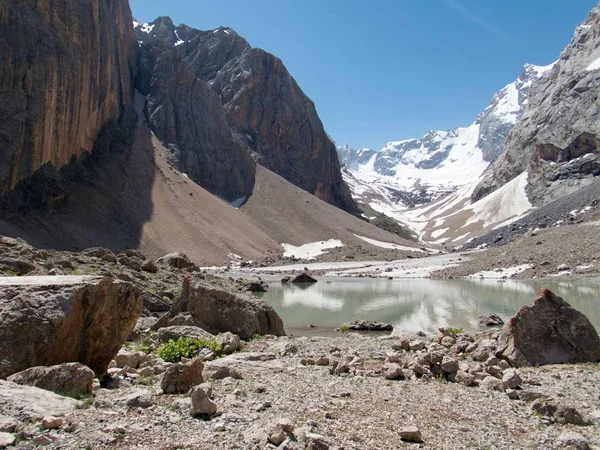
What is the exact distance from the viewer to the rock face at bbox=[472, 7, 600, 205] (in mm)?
108250

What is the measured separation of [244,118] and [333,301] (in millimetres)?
104584

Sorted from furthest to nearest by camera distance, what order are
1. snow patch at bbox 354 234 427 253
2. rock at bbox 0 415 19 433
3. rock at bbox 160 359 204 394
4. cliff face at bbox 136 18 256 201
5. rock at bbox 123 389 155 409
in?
snow patch at bbox 354 234 427 253 → cliff face at bbox 136 18 256 201 → rock at bbox 160 359 204 394 → rock at bbox 123 389 155 409 → rock at bbox 0 415 19 433

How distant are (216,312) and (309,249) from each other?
258ft

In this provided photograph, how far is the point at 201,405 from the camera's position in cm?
739

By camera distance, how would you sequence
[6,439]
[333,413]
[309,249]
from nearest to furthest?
[6,439]
[333,413]
[309,249]

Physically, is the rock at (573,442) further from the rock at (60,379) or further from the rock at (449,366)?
the rock at (60,379)

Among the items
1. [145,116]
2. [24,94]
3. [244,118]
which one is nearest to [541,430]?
[24,94]

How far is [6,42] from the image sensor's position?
5459 cm

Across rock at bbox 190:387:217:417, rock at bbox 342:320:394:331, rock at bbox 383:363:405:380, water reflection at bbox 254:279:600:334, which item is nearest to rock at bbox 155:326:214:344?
rock at bbox 383:363:405:380

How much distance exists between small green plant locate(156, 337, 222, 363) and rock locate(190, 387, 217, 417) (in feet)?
16.9

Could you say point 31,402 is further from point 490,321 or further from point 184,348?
point 490,321

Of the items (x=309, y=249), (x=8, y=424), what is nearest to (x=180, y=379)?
(x=8, y=424)

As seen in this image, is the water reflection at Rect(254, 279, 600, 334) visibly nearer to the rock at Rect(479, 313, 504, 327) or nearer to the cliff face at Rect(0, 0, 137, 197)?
the rock at Rect(479, 313, 504, 327)

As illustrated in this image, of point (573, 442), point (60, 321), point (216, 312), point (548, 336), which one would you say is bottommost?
point (216, 312)
